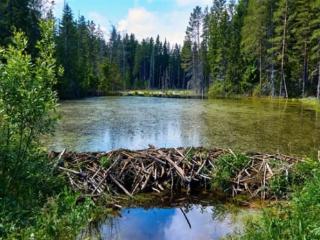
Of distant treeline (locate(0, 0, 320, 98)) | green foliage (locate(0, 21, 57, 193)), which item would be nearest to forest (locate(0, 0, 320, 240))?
green foliage (locate(0, 21, 57, 193))

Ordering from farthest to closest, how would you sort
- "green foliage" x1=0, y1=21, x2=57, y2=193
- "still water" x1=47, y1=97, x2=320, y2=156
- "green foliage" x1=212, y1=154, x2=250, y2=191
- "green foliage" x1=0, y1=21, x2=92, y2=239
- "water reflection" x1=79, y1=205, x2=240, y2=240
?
"still water" x1=47, y1=97, x2=320, y2=156 → "green foliage" x1=212, y1=154, x2=250, y2=191 → "water reflection" x1=79, y1=205, x2=240, y2=240 → "green foliage" x1=0, y1=21, x2=57, y2=193 → "green foliage" x1=0, y1=21, x2=92, y2=239

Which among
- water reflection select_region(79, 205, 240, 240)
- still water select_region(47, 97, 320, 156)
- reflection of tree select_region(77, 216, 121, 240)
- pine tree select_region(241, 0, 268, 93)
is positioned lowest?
water reflection select_region(79, 205, 240, 240)

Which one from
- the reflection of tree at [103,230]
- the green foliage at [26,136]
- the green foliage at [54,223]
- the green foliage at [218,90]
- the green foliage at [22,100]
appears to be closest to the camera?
the green foliage at [54,223]

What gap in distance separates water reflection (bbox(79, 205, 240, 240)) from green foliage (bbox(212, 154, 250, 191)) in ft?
3.42

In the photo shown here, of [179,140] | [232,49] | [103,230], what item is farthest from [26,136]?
A: [232,49]

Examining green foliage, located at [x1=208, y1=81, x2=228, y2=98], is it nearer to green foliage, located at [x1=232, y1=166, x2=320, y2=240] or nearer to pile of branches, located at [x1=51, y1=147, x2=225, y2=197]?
pile of branches, located at [x1=51, y1=147, x2=225, y2=197]

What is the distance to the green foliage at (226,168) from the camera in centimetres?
969

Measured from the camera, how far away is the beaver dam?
927 cm

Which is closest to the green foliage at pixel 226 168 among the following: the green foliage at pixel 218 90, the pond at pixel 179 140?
the pond at pixel 179 140

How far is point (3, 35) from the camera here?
126 feet

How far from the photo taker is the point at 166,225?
780 centimetres

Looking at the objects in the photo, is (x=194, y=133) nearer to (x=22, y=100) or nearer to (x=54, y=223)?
(x=22, y=100)

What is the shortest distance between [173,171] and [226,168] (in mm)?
1274

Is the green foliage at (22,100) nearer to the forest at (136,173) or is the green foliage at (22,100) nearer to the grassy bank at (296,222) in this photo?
the forest at (136,173)
